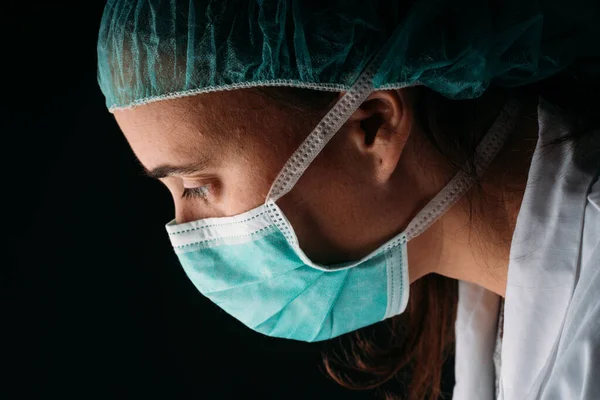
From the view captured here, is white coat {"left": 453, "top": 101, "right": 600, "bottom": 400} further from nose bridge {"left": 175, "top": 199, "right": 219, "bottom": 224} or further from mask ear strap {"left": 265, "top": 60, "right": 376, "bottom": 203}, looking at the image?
nose bridge {"left": 175, "top": 199, "right": 219, "bottom": 224}

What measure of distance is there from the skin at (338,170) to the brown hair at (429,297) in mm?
23

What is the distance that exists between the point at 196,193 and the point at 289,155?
17 centimetres

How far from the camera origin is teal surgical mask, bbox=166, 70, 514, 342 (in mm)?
1032

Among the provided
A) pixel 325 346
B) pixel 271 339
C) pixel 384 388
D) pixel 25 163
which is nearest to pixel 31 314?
pixel 25 163

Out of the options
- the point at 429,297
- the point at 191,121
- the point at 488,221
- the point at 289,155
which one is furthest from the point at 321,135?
the point at 429,297

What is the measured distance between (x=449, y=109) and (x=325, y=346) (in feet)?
2.66

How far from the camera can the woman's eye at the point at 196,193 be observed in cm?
110

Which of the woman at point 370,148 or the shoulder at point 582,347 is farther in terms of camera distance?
the woman at point 370,148

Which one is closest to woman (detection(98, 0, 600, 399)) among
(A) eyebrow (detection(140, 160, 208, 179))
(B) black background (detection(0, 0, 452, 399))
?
(A) eyebrow (detection(140, 160, 208, 179))

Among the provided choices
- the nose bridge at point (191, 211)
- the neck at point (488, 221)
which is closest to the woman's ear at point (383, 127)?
the neck at point (488, 221)

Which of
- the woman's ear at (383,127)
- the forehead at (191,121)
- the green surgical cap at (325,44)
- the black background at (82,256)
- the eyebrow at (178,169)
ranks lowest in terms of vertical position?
the black background at (82,256)

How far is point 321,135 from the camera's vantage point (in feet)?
3.33

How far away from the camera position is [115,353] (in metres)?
1.57

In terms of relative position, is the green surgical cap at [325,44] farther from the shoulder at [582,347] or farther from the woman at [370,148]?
the shoulder at [582,347]
